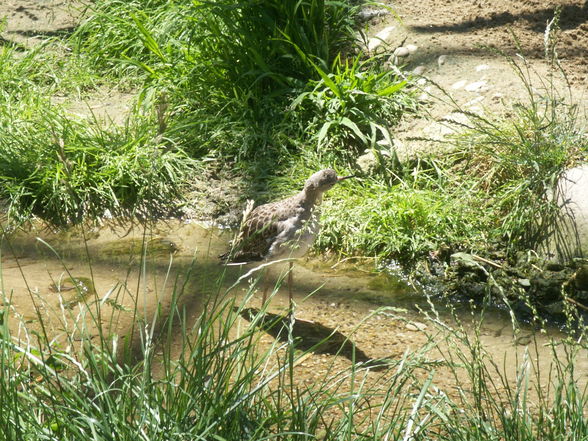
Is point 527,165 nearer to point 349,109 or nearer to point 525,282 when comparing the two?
point 525,282

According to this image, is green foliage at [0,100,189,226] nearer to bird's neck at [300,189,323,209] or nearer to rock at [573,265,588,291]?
bird's neck at [300,189,323,209]

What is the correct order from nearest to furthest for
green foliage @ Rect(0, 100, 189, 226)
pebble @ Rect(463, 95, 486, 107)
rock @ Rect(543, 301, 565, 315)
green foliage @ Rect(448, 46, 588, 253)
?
rock @ Rect(543, 301, 565, 315), green foliage @ Rect(448, 46, 588, 253), green foliage @ Rect(0, 100, 189, 226), pebble @ Rect(463, 95, 486, 107)

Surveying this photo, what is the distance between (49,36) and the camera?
961 cm

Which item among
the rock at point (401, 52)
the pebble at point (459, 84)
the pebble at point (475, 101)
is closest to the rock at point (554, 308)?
the pebble at point (475, 101)

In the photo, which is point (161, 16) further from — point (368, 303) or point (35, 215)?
point (368, 303)

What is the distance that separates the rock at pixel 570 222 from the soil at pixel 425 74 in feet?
2.47

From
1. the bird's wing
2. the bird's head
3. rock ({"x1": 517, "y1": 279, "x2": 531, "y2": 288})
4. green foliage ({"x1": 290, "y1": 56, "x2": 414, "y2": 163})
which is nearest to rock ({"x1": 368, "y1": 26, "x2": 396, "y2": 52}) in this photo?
green foliage ({"x1": 290, "y1": 56, "x2": 414, "y2": 163})

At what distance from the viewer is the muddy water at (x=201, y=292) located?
17.5ft

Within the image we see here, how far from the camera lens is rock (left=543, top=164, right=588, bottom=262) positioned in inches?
234

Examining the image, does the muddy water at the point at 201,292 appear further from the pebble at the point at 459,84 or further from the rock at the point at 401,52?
the rock at the point at 401,52

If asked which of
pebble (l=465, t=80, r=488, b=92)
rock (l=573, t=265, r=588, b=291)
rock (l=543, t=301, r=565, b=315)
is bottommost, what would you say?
rock (l=543, t=301, r=565, b=315)

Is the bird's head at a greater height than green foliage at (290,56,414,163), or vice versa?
green foliage at (290,56,414,163)

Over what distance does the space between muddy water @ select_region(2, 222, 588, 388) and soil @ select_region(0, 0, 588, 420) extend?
13 mm

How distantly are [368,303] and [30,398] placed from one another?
10.8 ft
